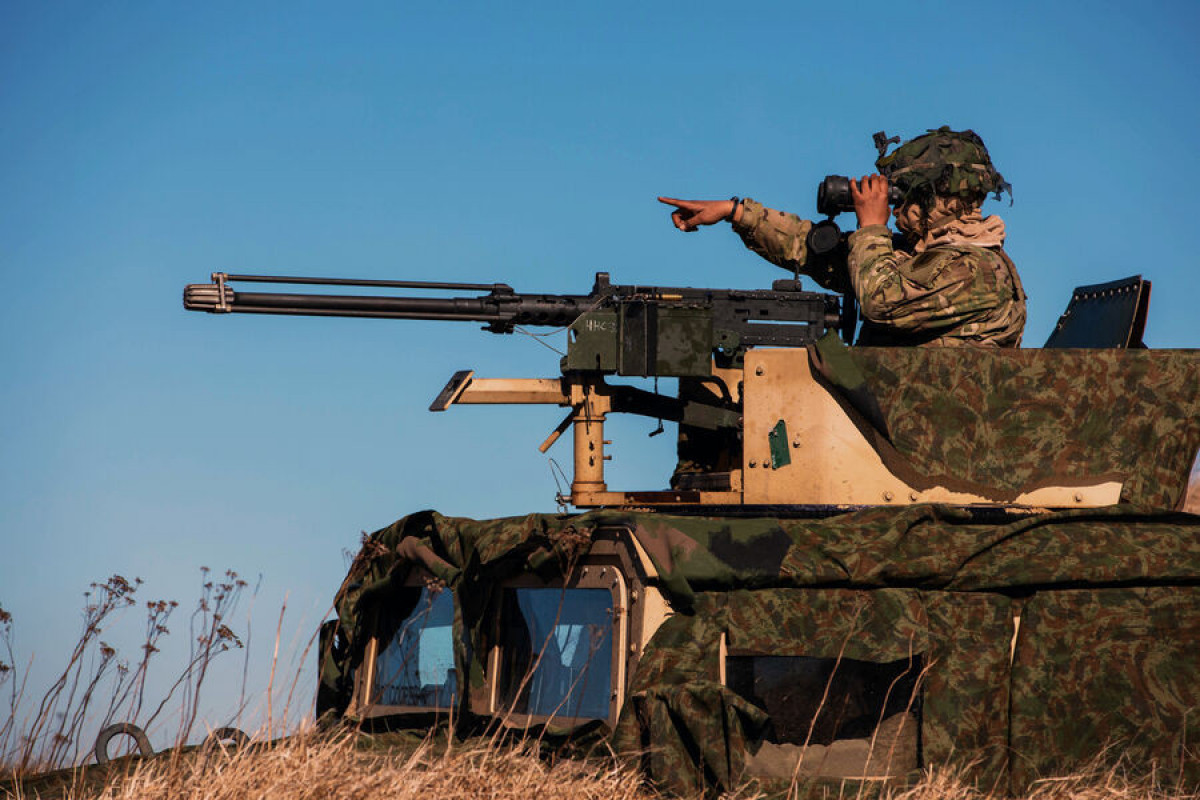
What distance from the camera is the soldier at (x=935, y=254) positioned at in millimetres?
7039

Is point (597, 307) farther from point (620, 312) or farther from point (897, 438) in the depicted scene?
point (897, 438)

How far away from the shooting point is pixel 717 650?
5.46m

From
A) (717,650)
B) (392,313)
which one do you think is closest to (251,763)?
(717,650)

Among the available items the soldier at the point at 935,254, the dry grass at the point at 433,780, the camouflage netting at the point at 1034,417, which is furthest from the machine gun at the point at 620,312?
the dry grass at the point at 433,780

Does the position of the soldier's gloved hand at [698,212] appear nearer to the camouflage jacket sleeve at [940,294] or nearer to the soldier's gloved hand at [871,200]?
the soldier's gloved hand at [871,200]

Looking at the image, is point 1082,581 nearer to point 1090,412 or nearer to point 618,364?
point 1090,412

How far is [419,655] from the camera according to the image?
6.70 m

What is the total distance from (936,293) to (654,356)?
1.46 m

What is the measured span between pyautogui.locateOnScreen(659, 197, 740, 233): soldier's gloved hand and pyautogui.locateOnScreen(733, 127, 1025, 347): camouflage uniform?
3.12 ft


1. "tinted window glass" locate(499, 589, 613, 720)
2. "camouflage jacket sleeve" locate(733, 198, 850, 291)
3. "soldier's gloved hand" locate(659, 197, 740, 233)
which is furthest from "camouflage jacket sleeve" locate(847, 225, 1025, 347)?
"tinted window glass" locate(499, 589, 613, 720)

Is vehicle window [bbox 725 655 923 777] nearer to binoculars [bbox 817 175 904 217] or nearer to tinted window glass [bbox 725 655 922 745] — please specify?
tinted window glass [bbox 725 655 922 745]

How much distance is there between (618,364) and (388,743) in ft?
7.35

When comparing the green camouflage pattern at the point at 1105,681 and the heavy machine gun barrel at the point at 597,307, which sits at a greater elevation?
the heavy machine gun barrel at the point at 597,307

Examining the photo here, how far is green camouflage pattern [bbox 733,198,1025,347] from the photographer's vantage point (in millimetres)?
7027
